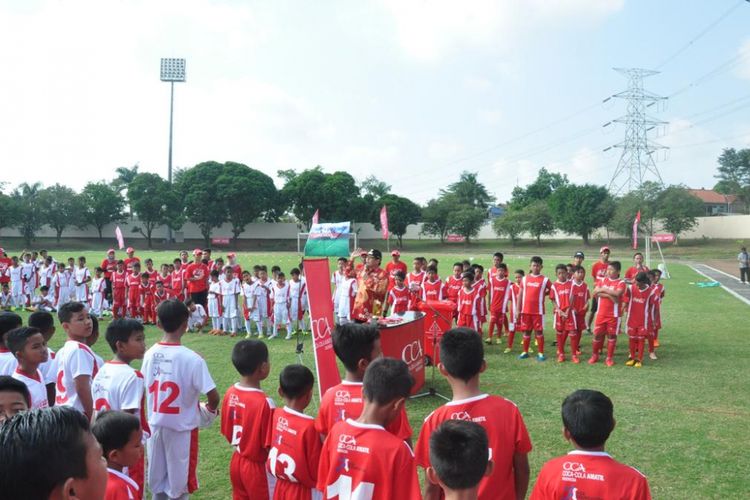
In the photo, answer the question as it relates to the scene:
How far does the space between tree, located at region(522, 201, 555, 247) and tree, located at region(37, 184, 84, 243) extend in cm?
5405

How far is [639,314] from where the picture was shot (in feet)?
33.7

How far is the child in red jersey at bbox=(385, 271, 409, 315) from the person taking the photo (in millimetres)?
12039

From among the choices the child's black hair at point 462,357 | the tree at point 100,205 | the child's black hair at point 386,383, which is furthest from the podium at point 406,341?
the tree at point 100,205

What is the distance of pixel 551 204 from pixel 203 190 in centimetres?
4151

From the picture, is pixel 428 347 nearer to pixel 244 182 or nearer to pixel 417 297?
pixel 417 297

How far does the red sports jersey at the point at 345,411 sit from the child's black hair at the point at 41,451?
A: 1.89 m

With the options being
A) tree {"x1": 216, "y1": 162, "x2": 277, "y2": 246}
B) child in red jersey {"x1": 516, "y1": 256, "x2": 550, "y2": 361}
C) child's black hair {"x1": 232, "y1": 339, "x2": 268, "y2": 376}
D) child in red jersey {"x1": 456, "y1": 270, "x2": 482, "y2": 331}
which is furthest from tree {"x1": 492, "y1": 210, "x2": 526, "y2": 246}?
child's black hair {"x1": 232, "y1": 339, "x2": 268, "y2": 376}

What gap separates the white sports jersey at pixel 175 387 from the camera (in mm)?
4148

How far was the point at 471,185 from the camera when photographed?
3425 inches

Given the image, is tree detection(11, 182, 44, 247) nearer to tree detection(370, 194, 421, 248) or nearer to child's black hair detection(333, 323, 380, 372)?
tree detection(370, 194, 421, 248)

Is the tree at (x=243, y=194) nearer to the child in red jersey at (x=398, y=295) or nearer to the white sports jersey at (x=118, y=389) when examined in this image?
the child in red jersey at (x=398, y=295)

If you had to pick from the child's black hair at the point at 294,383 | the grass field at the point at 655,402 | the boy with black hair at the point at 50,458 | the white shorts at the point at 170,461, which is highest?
the boy with black hair at the point at 50,458

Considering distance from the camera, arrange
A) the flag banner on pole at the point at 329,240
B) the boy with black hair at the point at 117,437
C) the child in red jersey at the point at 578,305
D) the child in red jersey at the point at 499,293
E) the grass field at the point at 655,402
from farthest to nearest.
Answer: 1. the child in red jersey at the point at 499,293
2. the child in red jersey at the point at 578,305
3. the flag banner on pole at the point at 329,240
4. the grass field at the point at 655,402
5. the boy with black hair at the point at 117,437

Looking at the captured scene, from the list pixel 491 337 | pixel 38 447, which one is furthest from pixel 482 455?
pixel 491 337
